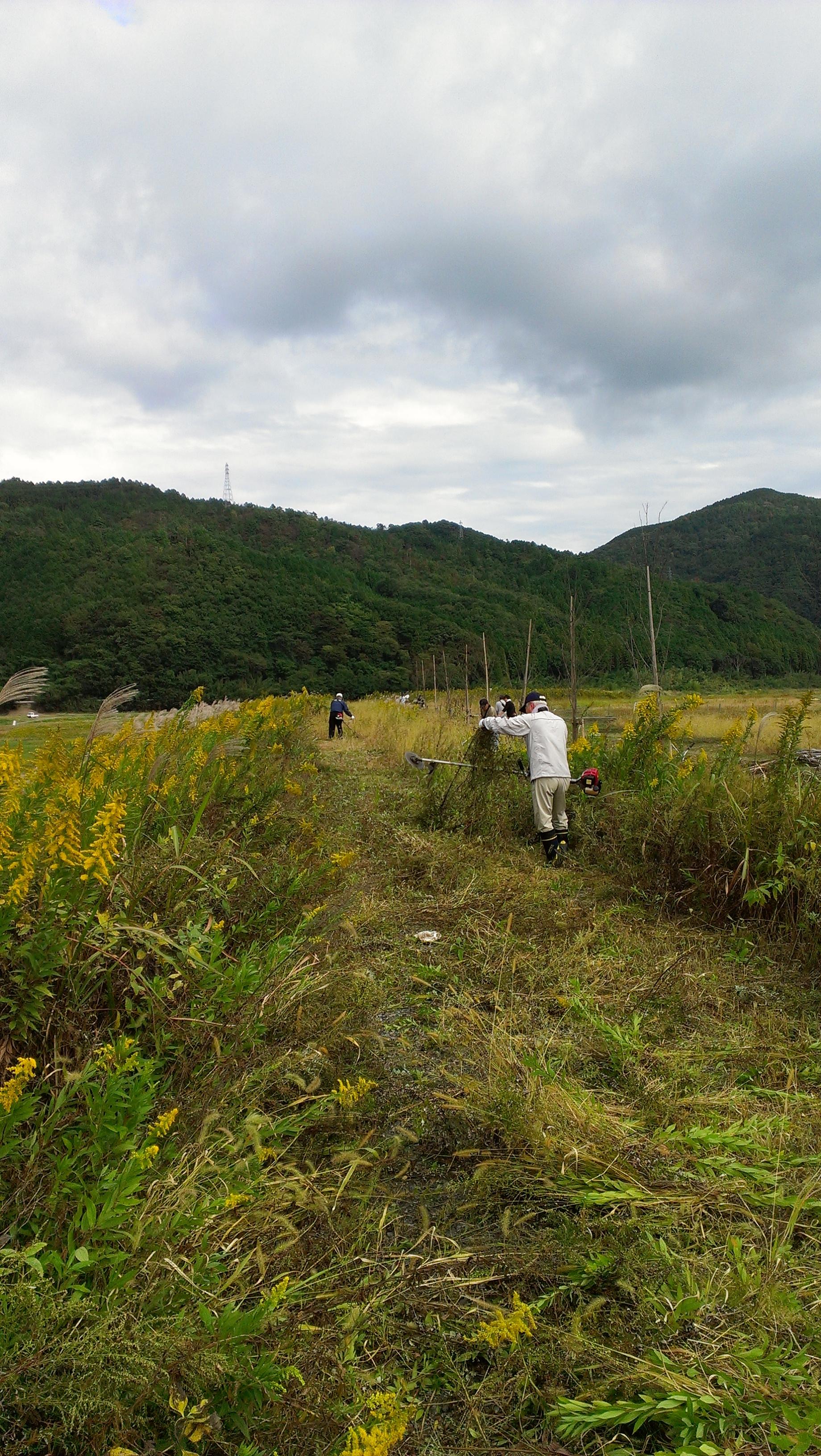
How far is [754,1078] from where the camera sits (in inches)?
104

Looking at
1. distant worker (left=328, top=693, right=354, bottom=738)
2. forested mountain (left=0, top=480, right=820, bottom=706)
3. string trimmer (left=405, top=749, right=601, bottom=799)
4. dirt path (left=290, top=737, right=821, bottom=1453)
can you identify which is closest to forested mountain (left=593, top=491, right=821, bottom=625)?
forested mountain (left=0, top=480, right=820, bottom=706)

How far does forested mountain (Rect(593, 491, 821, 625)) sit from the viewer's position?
9662cm

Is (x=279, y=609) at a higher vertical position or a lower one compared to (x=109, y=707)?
higher

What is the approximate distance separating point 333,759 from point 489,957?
8465 millimetres

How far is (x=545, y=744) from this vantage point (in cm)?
606

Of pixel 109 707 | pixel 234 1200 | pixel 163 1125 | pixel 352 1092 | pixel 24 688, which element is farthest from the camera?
pixel 109 707

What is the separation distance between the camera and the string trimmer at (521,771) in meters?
6.09

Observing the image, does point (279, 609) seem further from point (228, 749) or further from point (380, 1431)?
point (380, 1431)

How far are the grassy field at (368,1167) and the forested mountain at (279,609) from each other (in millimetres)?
20520

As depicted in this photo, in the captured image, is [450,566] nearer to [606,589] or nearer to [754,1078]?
[606,589]

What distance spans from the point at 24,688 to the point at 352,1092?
1.54 m

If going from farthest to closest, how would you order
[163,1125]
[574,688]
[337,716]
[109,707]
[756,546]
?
[756,546]
[337,716]
[574,688]
[109,707]
[163,1125]

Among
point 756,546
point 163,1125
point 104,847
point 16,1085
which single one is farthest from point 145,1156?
point 756,546

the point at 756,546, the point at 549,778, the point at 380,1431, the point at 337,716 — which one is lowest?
the point at 380,1431
